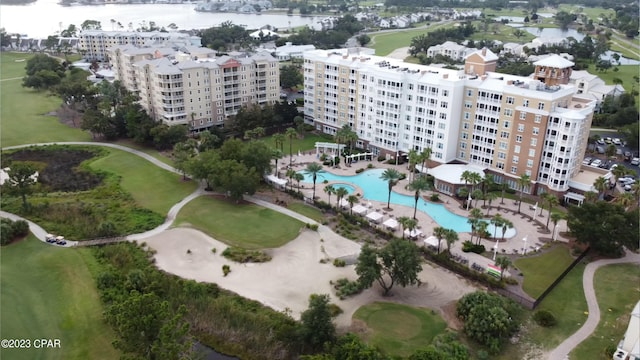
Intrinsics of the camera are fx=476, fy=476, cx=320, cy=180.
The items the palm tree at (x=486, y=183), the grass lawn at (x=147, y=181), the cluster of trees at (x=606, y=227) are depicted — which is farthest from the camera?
the grass lawn at (x=147, y=181)

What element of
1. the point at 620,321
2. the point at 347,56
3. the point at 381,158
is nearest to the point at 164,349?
the point at 620,321

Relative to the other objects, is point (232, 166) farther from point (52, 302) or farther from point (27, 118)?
point (27, 118)

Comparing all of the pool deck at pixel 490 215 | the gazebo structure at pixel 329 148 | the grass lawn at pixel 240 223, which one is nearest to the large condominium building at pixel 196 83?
the gazebo structure at pixel 329 148

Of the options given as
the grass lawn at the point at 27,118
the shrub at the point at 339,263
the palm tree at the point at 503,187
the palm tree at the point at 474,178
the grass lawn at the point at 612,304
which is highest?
the palm tree at the point at 474,178

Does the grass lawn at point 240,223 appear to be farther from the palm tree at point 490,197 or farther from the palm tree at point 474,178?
the palm tree at point 490,197

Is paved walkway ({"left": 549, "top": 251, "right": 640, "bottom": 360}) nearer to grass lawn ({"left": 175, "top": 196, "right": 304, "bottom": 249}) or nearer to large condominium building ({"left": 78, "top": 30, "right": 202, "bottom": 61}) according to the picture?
grass lawn ({"left": 175, "top": 196, "right": 304, "bottom": 249})

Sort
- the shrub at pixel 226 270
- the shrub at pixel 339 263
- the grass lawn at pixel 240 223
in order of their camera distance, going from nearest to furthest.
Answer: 1. the shrub at pixel 226 270
2. the shrub at pixel 339 263
3. the grass lawn at pixel 240 223

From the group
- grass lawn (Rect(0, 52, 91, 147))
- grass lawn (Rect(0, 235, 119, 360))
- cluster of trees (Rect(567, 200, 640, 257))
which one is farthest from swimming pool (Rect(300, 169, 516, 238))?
grass lawn (Rect(0, 52, 91, 147))

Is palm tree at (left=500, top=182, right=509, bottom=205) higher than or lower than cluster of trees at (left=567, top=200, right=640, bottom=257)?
lower
